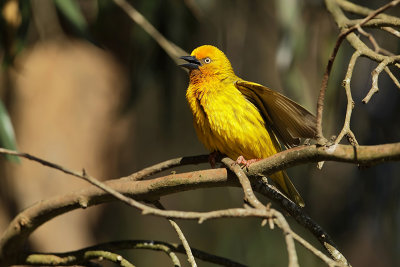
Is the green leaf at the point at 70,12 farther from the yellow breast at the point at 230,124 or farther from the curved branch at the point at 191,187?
the curved branch at the point at 191,187

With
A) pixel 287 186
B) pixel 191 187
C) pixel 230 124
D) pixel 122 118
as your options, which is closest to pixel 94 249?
pixel 191 187

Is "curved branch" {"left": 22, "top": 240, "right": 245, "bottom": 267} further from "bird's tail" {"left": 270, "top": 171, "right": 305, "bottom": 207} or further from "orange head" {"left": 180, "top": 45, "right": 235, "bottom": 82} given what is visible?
"orange head" {"left": 180, "top": 45, "right": 235, "bottom": 82}

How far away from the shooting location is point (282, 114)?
298cm

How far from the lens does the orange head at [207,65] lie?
3533 millimetres

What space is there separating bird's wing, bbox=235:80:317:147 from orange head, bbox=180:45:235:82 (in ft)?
0.83

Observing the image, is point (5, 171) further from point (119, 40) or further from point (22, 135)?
point (119, 40)

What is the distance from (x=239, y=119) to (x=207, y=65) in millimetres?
515

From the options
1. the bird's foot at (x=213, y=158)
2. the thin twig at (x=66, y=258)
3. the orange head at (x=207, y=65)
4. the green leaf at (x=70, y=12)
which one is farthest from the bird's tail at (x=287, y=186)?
the green leaf at (x=70, y=12)

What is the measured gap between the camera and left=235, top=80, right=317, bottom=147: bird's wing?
2656 millimetres

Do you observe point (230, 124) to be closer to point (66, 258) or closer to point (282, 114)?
point (282, 114)

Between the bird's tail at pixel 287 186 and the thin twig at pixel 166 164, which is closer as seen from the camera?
the thin twig at pixel 166 164

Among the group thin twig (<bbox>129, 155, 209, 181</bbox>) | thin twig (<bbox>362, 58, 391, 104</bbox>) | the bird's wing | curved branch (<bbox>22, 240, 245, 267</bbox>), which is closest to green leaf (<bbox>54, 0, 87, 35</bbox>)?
the bird's wing

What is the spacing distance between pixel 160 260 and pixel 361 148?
7.01 m

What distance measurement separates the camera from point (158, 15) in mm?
4645
